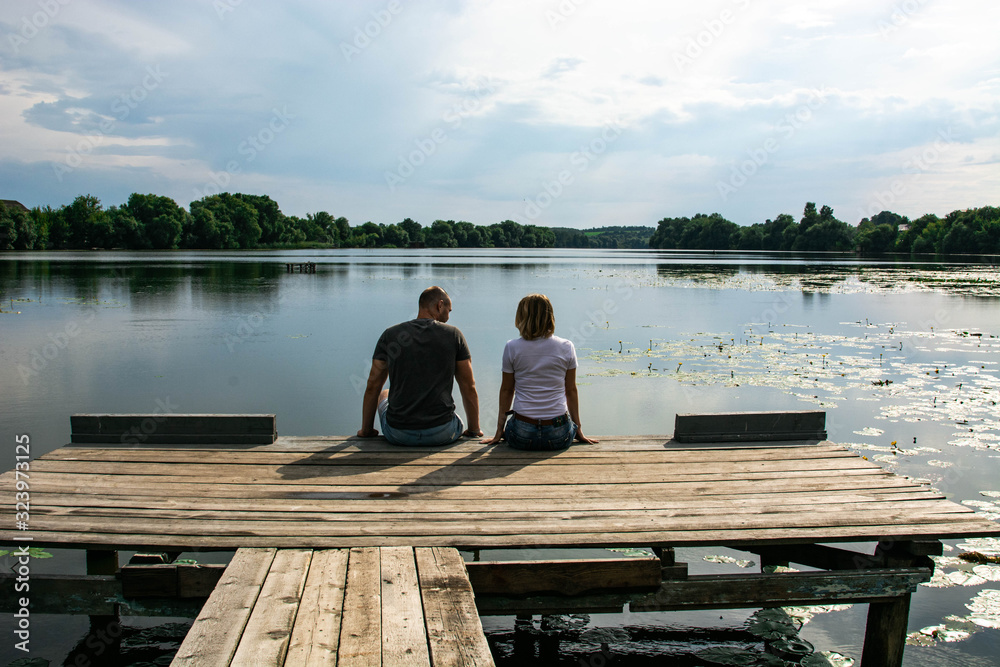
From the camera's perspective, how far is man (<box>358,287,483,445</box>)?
519 cm

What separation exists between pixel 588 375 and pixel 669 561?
368 inches

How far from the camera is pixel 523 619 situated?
507 centimetres

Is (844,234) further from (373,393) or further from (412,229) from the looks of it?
(373,393)

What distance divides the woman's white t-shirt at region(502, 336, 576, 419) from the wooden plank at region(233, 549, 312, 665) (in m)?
2.28

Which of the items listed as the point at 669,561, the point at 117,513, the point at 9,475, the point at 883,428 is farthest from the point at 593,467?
the point at 883,428

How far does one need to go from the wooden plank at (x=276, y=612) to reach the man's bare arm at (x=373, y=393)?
204 cm

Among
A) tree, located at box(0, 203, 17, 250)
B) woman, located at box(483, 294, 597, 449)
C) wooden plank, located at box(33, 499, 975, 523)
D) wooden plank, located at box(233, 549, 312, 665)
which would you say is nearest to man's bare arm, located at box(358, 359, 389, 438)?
woman, located at box(483, 294, 597, 449)

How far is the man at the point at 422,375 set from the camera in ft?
17.0

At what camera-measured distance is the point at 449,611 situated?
285 cm

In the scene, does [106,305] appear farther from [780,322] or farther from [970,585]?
[970,585]

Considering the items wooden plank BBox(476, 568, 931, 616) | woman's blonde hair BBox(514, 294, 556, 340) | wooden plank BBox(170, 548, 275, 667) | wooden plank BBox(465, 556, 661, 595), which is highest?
woman's blonde hair BBox(514, 294, 556, 340)

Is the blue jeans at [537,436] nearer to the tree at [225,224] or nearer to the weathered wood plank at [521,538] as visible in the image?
the weathered wood plank at [521,538]

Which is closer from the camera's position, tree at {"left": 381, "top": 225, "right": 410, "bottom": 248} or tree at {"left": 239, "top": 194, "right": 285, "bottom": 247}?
tree at {"left": 239, "top": 194, "right": 285, "bottom": 247}

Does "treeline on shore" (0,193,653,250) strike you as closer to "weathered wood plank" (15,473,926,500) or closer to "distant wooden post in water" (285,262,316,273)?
"distant wooden post in water" (285,262,316,273)
